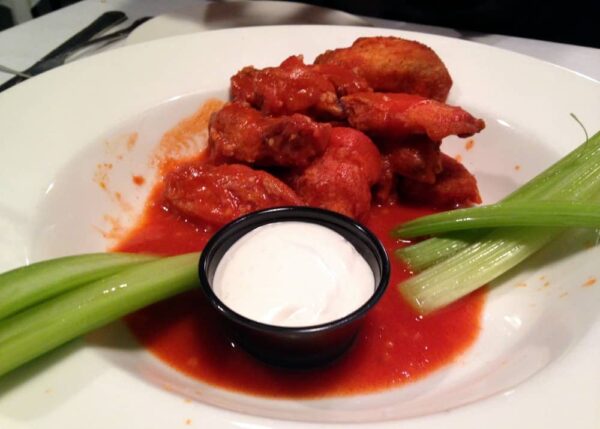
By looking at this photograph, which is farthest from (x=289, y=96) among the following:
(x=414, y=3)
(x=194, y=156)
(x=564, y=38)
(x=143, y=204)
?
(x=564, y=38)

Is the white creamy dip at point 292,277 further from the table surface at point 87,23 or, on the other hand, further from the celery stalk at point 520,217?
the table surface at point 87,23

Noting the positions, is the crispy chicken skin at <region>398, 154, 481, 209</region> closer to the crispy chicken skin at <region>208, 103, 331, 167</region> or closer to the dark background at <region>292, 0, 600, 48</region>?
the crispy chicken skin at <region>208, 103, 331, 167</region>

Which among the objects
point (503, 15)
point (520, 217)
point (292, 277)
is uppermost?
point (292, 277)

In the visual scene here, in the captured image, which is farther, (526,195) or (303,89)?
(303,89)

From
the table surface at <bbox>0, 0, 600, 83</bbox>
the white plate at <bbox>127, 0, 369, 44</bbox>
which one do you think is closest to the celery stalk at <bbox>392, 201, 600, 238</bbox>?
the table surface at <bbox>0, 0, 600, 83</bbox>

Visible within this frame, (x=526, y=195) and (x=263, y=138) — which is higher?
(x=263, y=138)

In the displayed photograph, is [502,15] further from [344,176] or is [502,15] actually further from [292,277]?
[292,277]

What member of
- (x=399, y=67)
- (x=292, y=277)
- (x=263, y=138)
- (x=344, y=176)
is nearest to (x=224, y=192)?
(x=263, y=138)

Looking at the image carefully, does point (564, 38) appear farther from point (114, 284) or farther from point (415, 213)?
point (114, 284)
